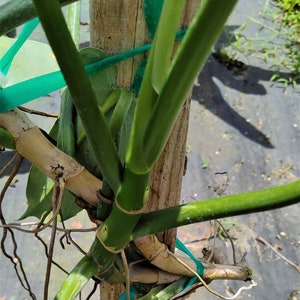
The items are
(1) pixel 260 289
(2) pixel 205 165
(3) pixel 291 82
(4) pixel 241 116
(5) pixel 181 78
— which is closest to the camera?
(5) pixel 181 78

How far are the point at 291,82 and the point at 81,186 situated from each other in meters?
1.53

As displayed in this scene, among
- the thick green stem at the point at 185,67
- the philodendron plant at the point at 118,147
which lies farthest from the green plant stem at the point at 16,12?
the thick green stem at the point at 185,67

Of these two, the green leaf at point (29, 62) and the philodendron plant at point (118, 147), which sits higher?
the green leaf at point (29, 62)

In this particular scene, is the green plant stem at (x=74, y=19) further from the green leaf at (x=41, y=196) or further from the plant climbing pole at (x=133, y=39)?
the green leaf at (x=41, y=196)

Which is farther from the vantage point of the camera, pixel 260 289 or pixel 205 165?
pixel 205 165

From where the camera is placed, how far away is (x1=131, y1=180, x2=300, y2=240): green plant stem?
45 cm

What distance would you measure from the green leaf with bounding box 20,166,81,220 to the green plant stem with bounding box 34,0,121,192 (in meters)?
0.20

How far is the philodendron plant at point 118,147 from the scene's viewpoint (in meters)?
0.38

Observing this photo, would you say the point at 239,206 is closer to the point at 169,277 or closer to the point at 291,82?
the point at 169,277

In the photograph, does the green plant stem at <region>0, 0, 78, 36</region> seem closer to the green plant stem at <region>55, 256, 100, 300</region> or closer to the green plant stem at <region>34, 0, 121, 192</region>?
the green plant stem at <region>34, 0, 121, 192</region>

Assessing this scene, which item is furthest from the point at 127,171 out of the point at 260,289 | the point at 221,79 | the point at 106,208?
the point at 221,79

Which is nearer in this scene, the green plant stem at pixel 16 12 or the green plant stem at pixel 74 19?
the green plant stem at pixel 16 12

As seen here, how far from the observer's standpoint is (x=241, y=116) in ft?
6.03

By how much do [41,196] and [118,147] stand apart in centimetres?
16
